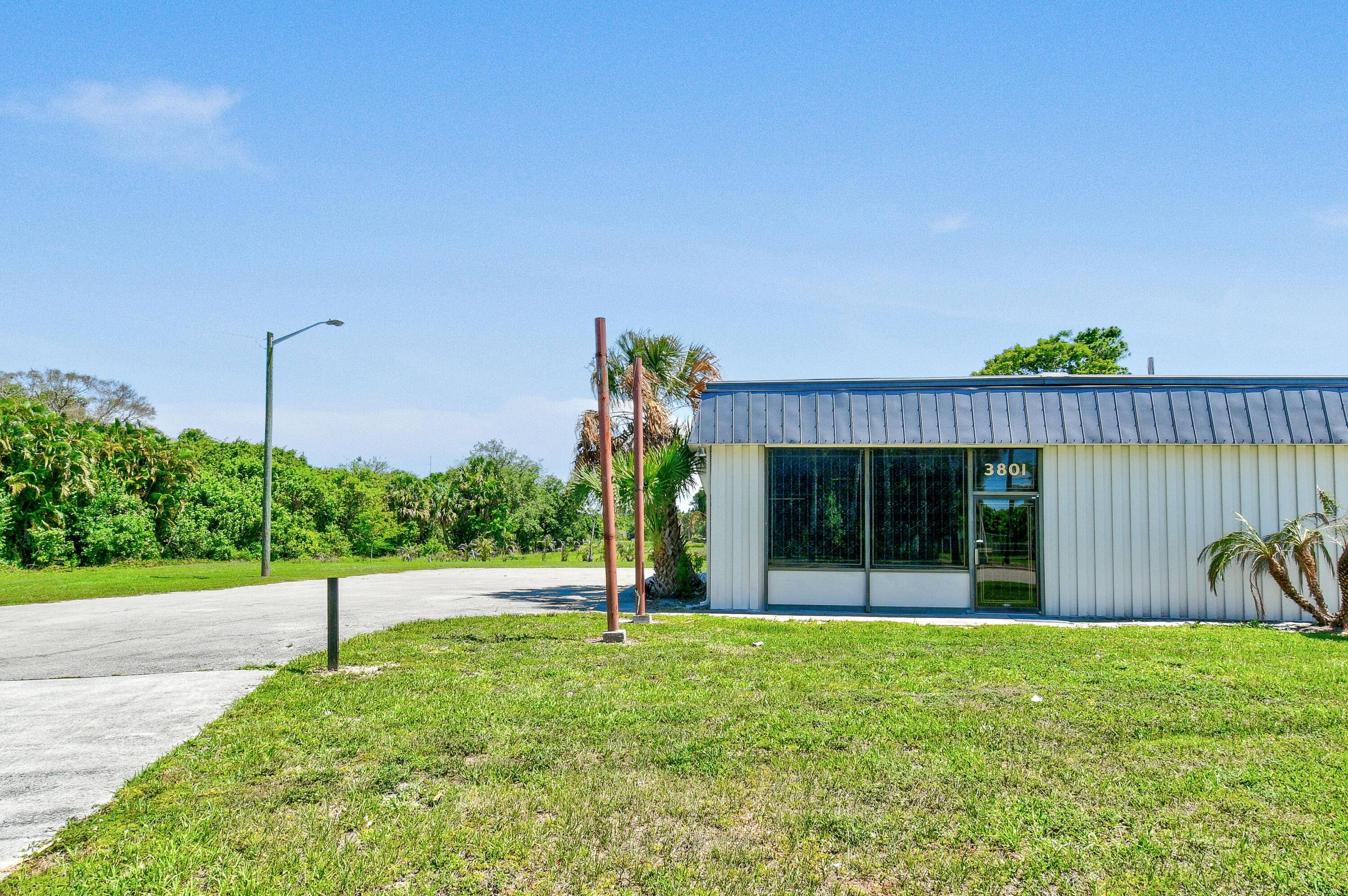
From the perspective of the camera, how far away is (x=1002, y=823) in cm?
Answer: 411

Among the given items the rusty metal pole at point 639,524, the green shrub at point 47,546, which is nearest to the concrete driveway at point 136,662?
the rusty metal pole at point 639,524

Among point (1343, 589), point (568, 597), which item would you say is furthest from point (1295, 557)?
point (568, 597)

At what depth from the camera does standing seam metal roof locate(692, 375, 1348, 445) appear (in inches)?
512

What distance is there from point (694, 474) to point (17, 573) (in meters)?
19.5


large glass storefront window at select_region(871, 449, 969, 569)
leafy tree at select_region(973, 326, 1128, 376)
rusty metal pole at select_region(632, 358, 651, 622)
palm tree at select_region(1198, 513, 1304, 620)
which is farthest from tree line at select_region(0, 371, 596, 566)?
leafy tree at select_region(973, 326, 1128, 376)

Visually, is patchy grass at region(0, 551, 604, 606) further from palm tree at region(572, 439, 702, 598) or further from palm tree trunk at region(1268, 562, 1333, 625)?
palm tree trunk at region(1268, 562, 1333, 625)

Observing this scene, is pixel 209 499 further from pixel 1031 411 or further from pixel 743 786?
pixel 743 786

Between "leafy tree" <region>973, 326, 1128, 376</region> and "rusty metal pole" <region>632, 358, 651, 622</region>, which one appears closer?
"rusty metal pole" <region>632, 358, 651, 622</region>

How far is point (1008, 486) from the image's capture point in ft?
45.0

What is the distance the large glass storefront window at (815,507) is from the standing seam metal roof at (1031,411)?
1.50 ft

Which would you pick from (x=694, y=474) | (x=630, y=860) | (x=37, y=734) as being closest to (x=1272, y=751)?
(x=630, y=860)

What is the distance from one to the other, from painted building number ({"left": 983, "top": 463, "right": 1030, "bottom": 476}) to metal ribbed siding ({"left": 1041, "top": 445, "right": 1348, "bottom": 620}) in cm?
29

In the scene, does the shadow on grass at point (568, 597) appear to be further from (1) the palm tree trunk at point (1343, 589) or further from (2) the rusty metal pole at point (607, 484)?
(1) the palm tree trunk at point (1343, 589)

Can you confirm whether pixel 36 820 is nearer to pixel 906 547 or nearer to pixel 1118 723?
pixel 1118 723
